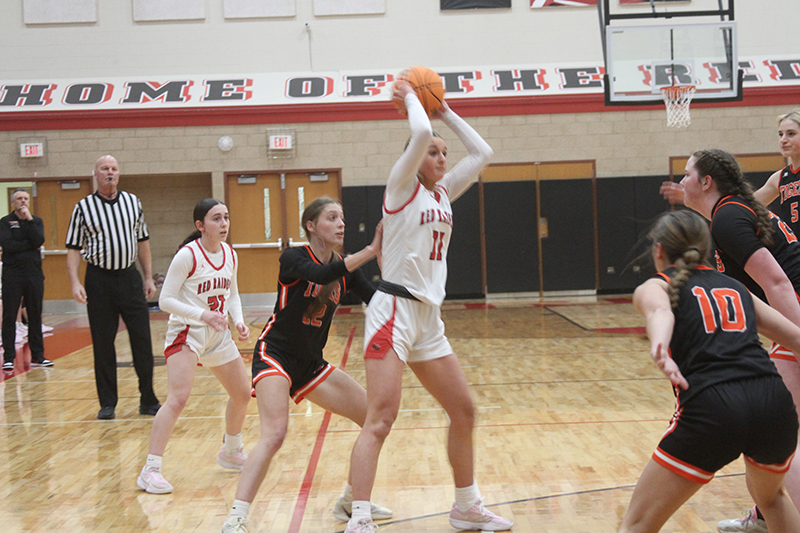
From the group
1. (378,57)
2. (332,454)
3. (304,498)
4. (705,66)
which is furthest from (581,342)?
(378,57)

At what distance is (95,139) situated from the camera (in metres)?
12.6

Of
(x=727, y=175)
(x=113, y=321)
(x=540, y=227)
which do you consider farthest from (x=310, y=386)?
(x=540, y=227)

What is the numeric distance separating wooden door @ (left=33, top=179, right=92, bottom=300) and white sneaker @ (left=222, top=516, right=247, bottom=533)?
1109cm

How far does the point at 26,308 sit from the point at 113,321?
9.94 ft

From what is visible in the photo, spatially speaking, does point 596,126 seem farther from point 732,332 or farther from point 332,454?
point 732,332

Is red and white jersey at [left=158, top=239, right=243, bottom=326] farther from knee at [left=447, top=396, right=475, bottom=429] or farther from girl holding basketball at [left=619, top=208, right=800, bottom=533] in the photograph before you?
girl holding basketball at [left=619, top=208, right=800, bottom=533]

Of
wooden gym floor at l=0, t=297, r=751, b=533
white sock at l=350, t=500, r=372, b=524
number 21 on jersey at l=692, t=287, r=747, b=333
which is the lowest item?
wooden gym floor at l=0, t=297, r=751, b=533

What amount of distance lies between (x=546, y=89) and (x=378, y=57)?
120 inches

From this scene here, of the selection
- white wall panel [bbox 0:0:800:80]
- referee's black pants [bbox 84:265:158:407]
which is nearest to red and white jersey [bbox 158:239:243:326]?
referee's black pants [bbox 84:265:158:407]

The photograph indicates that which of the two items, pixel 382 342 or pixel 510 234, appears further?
pixel 510 234

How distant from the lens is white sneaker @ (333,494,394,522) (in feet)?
10.3

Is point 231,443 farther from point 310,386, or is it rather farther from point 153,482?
point 310,386

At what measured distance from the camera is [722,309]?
6.90ft

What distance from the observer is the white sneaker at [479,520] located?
294 centimetres
